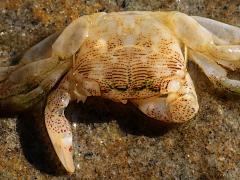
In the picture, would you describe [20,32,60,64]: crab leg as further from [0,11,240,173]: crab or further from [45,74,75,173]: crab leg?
[45,74,75,173]: crab leg

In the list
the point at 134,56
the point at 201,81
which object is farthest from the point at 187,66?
the point at 134,56

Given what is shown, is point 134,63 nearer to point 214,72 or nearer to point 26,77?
point 214,72

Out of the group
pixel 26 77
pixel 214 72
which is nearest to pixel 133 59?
pixel 214 72

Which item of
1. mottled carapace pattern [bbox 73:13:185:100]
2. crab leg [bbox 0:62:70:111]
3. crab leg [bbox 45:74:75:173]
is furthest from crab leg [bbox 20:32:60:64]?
mottled carapace pattern [bbox 73:13:185:100]

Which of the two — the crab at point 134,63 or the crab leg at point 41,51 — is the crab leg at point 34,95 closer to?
the crab at point 134,63

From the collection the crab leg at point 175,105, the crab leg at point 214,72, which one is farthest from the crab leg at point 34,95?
the crab leg at point 214,72

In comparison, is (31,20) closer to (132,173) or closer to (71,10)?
(71,10)
